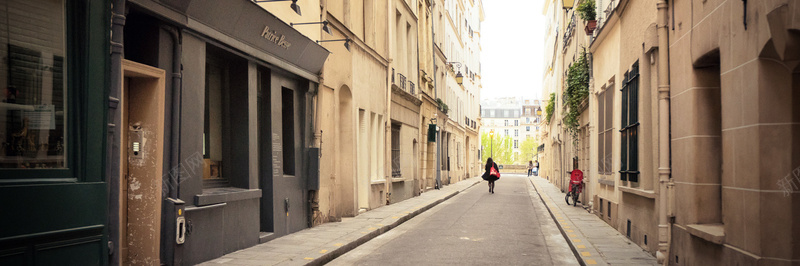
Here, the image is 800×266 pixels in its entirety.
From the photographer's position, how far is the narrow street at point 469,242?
394 inches

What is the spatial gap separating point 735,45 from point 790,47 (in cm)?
108

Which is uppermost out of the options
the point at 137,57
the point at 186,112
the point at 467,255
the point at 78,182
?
the point at 137,57

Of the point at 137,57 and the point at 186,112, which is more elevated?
the point at 137,57

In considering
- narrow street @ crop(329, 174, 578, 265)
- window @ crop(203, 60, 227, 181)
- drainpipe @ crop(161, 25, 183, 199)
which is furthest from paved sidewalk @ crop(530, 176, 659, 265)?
window @ crop(203, 60, 227, 181)

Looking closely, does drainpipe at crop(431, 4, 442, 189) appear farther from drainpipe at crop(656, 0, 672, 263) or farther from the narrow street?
drainpipe at crop(656, 0, 672, 263)

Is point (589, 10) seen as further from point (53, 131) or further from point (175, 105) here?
point (53, 131)

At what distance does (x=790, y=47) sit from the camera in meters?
5.45

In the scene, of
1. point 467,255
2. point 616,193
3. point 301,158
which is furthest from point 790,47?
point 301,158

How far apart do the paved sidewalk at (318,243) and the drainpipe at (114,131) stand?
2.15 metres

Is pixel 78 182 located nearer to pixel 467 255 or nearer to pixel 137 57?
pixel 137 57

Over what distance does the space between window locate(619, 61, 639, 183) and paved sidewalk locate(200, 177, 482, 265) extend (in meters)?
4.89

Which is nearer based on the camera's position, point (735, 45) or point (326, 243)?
point (735, 45)

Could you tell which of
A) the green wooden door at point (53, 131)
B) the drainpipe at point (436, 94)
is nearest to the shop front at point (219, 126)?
the green wooden door at point (53, 131)

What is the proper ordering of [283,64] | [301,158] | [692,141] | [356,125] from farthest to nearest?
[356,125]
[301,158]
[283,64]
[692,141]
